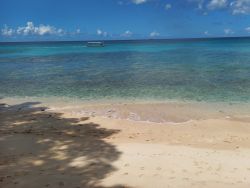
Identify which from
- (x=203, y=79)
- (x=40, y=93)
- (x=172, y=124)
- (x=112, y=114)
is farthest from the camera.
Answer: (x=203, y=79)

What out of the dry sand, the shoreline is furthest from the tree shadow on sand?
the shoreline

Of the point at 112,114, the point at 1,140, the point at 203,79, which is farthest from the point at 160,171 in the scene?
the point at 203,79

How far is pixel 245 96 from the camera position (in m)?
19.7

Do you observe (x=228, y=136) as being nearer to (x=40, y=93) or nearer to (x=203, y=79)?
(x=40, y=93)

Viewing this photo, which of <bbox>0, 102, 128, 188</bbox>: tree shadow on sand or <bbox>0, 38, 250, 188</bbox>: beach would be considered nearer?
<bbox>0, 102, 128, 188</bbox>: tree shadow on sand

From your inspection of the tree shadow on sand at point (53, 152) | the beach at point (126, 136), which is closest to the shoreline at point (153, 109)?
the beach at point (126, 136)

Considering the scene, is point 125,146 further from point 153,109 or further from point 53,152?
point 153,109

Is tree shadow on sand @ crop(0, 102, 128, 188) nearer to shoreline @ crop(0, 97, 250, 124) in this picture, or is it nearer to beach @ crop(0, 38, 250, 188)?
beach @ crop(0, 38, 250, 188)

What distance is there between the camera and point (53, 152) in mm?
10250

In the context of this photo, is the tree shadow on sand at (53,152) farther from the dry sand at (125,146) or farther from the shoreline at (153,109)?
the shoreline at (153,109)

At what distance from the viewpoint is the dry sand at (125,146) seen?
27.0ft

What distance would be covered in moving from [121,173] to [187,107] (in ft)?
30.4

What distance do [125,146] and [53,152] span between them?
2.04m

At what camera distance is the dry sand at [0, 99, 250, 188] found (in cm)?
822
